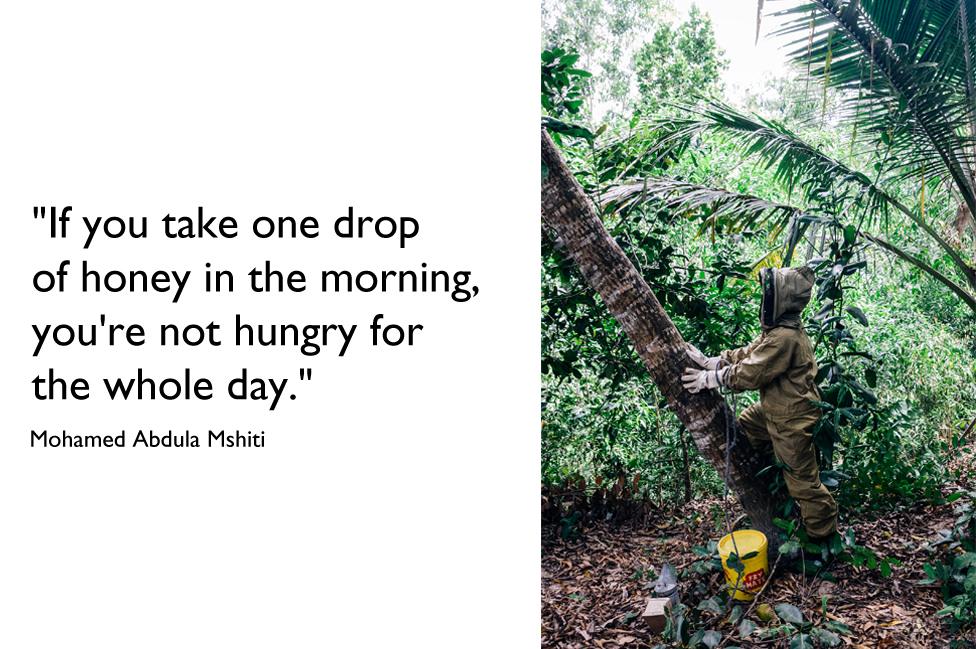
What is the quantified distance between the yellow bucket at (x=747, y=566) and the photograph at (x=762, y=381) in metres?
0.01

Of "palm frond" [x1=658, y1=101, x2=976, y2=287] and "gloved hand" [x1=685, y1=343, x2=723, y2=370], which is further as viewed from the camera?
"palm frond" [x1=658, y1=101, x2=976, y2=287]

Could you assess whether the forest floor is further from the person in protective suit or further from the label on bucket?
the person in protective suit

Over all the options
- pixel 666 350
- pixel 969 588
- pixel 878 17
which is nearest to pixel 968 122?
pixel 878 17

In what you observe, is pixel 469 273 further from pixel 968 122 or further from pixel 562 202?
pixel 968 122

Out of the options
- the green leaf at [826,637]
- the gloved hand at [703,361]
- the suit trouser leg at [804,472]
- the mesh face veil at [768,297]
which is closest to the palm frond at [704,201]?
the mesh face veil at [768,297]

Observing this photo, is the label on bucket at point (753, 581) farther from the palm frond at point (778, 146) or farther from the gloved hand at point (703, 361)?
the palm frond at point (778, 146)

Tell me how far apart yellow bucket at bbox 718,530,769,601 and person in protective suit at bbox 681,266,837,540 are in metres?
0.27

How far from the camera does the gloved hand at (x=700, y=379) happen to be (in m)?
3.65

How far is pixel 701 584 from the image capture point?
387cm

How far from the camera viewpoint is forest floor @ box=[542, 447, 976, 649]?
11.2 ft

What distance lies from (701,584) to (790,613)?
0.59m

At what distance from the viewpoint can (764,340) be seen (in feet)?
11.9

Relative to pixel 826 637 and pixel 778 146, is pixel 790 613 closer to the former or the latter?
pixel 826 637

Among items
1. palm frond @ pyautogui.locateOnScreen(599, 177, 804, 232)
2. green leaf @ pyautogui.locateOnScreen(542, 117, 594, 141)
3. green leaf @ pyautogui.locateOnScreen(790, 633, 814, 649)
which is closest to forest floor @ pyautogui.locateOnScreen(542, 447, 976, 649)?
green leaf @ pyautogui.locateOnScreen(790, 633, 814, 649)
